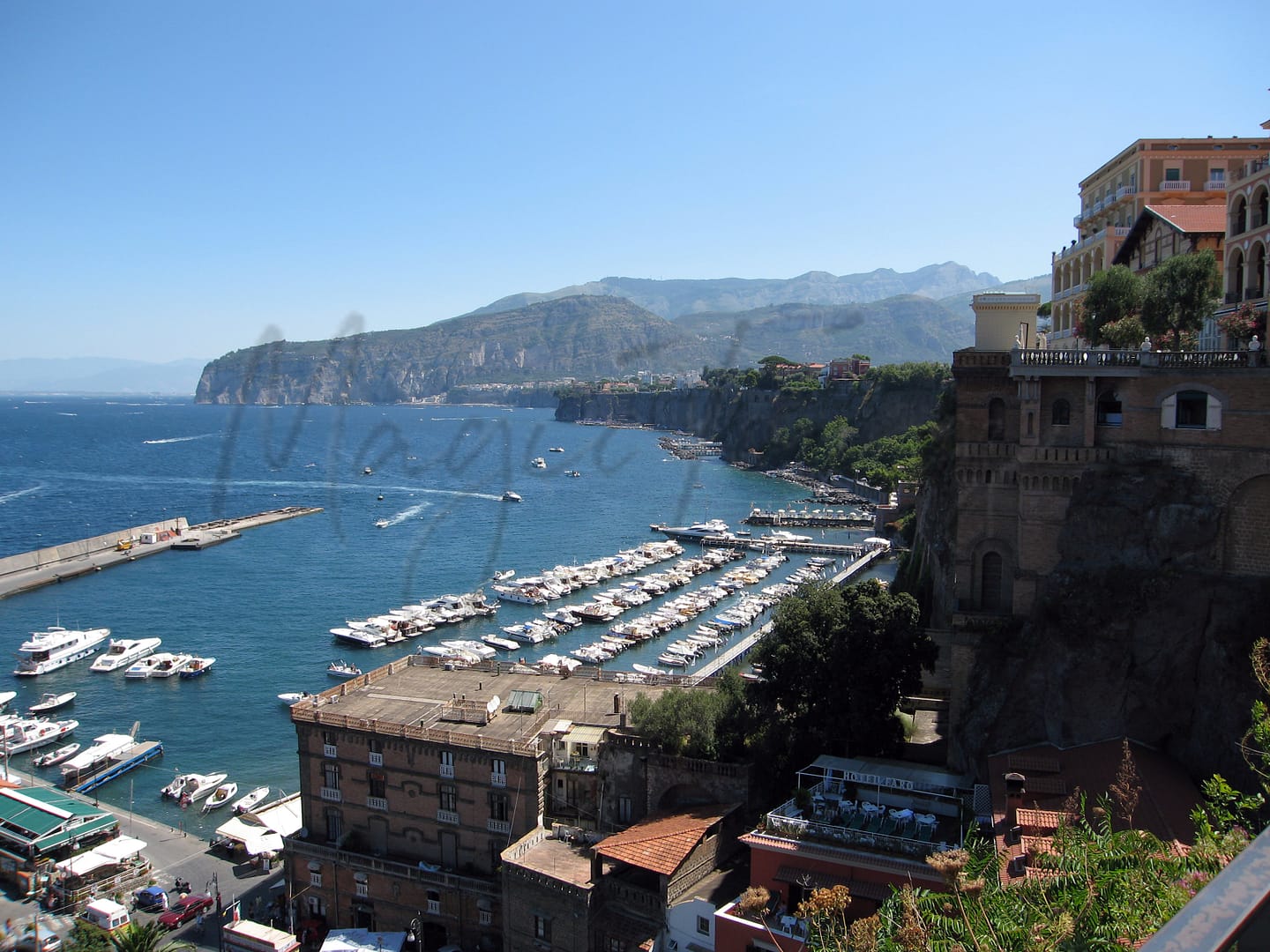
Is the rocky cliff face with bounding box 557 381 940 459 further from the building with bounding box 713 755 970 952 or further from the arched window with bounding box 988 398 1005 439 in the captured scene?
the building with bounding box 713 755 970 952

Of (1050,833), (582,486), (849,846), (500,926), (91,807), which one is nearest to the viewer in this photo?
(1050,833)

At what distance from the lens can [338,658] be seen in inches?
2000

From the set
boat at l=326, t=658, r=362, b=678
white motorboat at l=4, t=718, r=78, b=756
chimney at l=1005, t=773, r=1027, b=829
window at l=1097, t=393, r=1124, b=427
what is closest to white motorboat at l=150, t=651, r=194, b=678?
white motorboat at l=4, t=718, r=78, b=756

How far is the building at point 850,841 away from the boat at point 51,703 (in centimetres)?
3581

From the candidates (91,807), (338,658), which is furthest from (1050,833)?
(338,658)

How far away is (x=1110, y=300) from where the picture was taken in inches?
1150

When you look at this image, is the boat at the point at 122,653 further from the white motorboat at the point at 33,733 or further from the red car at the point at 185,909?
the red car at the point at 185,909

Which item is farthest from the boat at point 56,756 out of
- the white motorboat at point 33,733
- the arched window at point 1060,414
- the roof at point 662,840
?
the arched window at point 1060,414

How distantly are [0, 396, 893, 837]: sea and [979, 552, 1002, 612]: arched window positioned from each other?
25663 mm

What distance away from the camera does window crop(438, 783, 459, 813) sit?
2736cm

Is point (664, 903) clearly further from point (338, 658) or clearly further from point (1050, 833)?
point (338, 658)

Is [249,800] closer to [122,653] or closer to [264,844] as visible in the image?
[264,844]

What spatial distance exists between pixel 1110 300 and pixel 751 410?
113 metres

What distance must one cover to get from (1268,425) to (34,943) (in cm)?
3299
